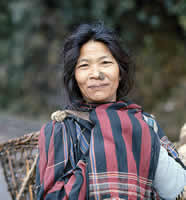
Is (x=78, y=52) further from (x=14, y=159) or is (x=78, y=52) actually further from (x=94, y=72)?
(x=14, y=159)

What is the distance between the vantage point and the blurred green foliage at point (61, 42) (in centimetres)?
478

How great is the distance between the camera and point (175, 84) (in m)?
4.66

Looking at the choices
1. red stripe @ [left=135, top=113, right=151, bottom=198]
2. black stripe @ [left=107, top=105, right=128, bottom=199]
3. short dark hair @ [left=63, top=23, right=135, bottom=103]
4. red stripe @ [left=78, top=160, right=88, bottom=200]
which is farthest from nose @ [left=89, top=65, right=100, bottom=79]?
red stripe @ [left=78, top=160, right=88, bottom=200]

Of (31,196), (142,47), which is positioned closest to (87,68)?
(31,196)

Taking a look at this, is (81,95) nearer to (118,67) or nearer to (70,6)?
(118,67)

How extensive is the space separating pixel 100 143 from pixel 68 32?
4490 mm

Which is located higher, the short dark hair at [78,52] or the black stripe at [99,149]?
the short dark hair at [78,52]

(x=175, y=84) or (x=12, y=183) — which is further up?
(x=175, y=84)

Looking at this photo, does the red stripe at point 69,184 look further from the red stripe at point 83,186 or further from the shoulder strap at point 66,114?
the shoulder strap at point 66,114

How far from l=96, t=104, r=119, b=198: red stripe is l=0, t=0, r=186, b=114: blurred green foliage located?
3111 millimetres

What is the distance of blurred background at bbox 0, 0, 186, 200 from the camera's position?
4617mm

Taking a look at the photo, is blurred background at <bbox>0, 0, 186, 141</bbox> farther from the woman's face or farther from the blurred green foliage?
the woman's face

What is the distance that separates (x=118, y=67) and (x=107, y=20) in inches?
149

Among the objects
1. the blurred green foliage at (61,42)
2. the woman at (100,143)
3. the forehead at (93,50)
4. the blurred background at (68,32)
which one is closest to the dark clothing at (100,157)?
the woman at (100,143)
